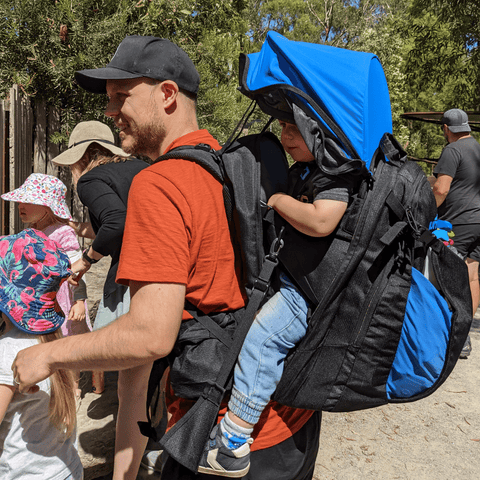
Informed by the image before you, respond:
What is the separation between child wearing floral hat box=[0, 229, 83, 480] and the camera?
6.15 ft

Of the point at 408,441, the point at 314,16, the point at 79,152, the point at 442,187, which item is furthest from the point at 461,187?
the point at 314,16

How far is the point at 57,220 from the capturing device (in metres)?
3.39

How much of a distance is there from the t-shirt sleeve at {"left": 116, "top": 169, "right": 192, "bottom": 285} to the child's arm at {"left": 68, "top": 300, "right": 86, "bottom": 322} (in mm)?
2070

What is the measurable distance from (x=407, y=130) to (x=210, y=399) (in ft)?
66.3

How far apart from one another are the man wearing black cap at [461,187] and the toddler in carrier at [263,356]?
12.6 feet

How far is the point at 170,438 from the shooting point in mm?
1412

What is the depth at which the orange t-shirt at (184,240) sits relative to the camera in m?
1.30

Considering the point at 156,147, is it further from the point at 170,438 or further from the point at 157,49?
the point at 170,438

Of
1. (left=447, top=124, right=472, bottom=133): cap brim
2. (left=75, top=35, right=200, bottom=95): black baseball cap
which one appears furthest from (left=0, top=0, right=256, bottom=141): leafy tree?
(left=75, top=35, right=200, bottom=95): black baseball cap

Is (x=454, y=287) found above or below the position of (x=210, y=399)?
above

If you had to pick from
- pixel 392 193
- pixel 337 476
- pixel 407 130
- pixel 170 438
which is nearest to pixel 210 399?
pixel 170 438

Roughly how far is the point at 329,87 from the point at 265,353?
2.72 ft

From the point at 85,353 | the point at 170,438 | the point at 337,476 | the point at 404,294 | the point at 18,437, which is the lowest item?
the point at 337,476

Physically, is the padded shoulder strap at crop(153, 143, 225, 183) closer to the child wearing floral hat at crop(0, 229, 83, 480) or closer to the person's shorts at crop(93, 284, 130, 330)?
the child wearing floral hat at crop(0, 229, 83, 480)
